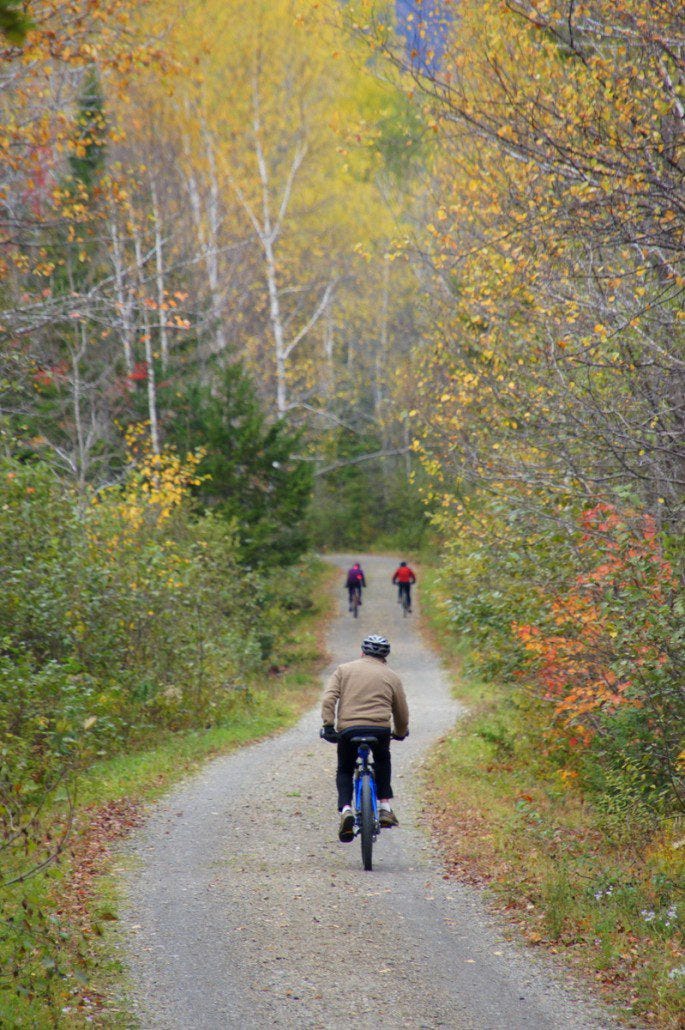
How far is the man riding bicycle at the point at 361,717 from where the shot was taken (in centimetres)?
880

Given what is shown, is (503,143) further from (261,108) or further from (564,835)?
(261,108)

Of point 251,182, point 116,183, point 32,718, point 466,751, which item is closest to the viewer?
point 32,718

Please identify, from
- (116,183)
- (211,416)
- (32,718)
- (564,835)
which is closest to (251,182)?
(211,416)

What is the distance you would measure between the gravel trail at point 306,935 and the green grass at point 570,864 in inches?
11.5

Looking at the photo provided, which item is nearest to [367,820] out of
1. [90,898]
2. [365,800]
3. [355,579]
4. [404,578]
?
[365,800]

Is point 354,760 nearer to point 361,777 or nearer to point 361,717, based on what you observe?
point 361,777

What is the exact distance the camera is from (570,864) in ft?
27.6

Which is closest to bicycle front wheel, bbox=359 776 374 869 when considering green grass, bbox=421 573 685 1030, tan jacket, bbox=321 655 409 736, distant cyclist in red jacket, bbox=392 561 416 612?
tan jacket, bbox=321 655 409 736

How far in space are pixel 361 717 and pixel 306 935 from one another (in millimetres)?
2303

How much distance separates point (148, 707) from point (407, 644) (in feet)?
51.3

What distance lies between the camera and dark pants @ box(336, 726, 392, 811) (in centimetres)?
882

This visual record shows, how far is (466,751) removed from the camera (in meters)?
15.1

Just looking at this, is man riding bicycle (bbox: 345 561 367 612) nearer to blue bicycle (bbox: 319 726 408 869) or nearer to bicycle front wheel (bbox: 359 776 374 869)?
blue bicycle (bbox: 319 726 408 869)

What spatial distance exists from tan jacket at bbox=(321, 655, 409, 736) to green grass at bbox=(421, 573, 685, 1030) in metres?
1.54
